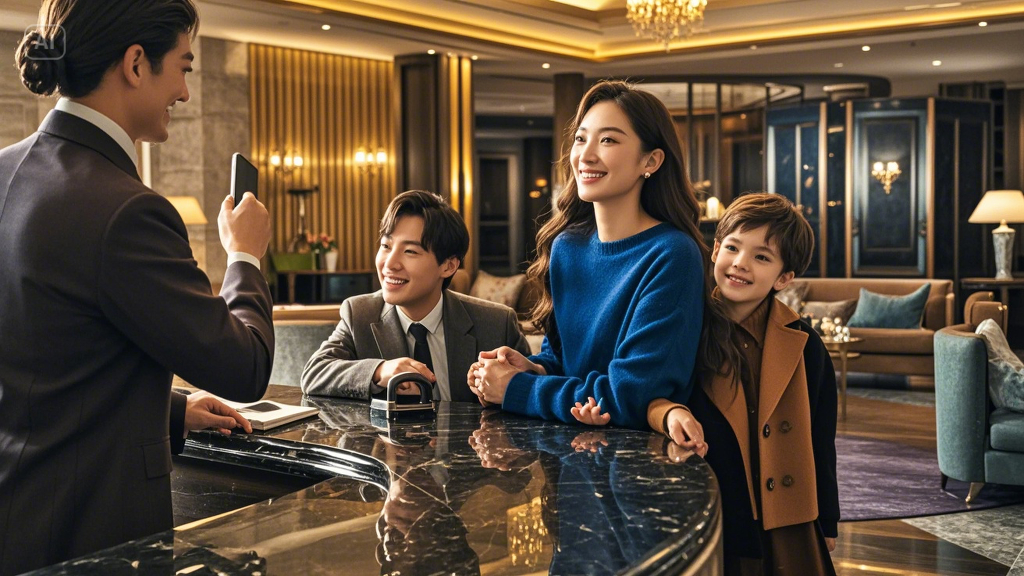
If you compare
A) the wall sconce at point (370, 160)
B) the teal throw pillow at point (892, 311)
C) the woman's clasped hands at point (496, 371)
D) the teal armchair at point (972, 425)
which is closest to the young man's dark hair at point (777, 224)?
the woman's clasped hands at point (496, 371)

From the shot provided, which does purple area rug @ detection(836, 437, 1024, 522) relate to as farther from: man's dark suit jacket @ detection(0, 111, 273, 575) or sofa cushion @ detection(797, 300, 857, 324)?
man's dark suit jacket @ detection(0, 111, 273, 575)

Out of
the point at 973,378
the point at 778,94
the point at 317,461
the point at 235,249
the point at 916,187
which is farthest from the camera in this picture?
the point at 778,94

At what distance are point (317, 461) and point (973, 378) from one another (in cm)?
406

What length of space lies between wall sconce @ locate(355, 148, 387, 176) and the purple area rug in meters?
7.07

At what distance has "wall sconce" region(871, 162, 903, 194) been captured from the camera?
1117 centimetres

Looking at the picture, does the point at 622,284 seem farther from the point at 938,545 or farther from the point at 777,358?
the point at 938,545

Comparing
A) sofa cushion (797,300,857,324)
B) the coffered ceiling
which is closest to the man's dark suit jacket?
the coffered ceiling

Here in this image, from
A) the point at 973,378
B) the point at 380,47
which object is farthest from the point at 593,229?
the point at 380,47

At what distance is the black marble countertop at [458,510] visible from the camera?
109 centimetres

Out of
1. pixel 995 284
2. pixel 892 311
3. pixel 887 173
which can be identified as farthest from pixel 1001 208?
pixel 892 311

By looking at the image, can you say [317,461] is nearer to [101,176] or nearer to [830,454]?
[101,176]

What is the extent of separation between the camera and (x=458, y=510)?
128 centimetres

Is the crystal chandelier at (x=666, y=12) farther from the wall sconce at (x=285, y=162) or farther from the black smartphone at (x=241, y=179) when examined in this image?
the black smartphone at (x=241, y=179)

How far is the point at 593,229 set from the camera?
1.95 m
